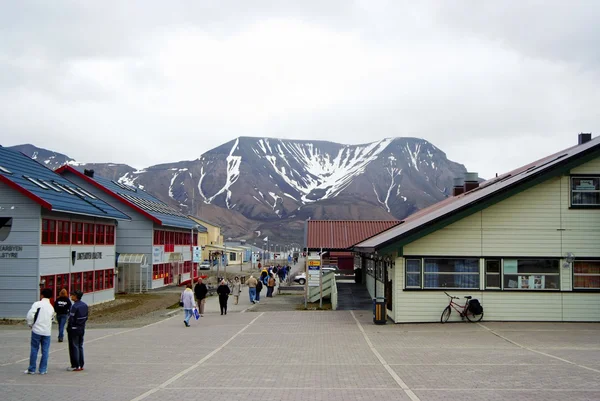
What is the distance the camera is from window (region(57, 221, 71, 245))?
2895 cm

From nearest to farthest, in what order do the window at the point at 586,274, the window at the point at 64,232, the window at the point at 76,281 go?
1. the window at the point at 586,274
2. the window at the point at 64,232
3. the window at the point at 76,281

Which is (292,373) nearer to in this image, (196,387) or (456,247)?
(196,387)

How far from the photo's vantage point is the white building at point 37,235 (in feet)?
87.0

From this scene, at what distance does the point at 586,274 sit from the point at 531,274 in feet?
6.05

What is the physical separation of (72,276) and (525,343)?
21546 millimetres

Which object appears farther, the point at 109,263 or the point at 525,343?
the point at 109,263

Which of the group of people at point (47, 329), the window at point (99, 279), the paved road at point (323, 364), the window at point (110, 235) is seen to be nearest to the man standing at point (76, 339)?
the group of people at point (47, 329)

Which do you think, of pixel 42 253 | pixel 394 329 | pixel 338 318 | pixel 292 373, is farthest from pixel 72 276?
pixel 292 373

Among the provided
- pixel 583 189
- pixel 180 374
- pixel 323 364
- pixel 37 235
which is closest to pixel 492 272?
pixel 583 189

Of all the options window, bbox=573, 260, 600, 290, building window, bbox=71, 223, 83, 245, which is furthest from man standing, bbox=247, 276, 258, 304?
window, bbox=573, 260, 600, 290

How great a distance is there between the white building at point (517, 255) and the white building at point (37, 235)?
560 inches

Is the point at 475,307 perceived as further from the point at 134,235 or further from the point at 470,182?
the point at 134,235

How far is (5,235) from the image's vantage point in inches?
1051

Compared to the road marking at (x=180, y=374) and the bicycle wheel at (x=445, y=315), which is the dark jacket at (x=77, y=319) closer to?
the road marking at (x=180, y=374)
